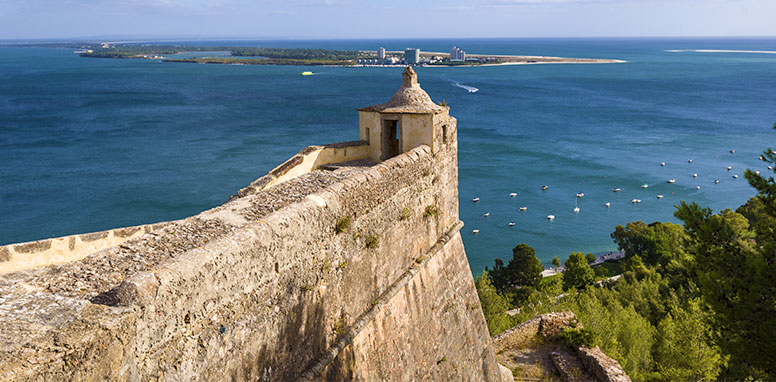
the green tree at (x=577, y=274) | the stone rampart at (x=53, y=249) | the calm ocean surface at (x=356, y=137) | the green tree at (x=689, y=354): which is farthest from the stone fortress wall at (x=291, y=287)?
the calm ocean surface at (x=356, y=137)

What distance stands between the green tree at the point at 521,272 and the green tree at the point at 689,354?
494 inches

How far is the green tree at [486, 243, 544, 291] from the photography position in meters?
34.0

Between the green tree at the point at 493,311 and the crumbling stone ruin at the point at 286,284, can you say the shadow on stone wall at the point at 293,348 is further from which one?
the green tree at the point at 493,311

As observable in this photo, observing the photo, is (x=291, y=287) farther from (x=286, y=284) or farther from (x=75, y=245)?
(x=75, y=245)

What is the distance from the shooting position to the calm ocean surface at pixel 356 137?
48.0 meters

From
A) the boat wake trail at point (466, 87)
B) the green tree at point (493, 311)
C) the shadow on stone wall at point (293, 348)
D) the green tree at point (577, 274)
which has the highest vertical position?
the shadow on stone wall at point (293, 348)

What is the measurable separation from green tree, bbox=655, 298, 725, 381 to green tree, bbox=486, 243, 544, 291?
1255 cm

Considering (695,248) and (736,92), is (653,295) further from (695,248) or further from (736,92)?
(736,92)

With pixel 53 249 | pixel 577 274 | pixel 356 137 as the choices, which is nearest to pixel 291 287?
pixel 53 249

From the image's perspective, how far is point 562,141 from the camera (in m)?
75.4

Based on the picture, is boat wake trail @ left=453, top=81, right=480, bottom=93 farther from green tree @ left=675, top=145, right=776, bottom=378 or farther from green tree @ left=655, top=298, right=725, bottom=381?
green tree @ left=675, top=145, right=776, bottom=378

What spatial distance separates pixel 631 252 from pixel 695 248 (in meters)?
36.1

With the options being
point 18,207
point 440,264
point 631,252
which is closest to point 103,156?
point 18,207

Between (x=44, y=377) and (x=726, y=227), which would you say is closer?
(x=44, y=377)
